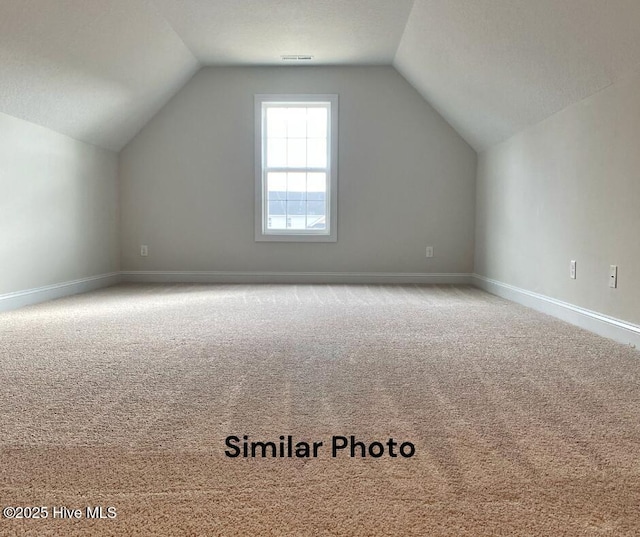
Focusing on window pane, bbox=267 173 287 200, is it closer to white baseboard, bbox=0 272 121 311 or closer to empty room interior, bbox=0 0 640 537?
empty room interior, bbox=0 0 640 537

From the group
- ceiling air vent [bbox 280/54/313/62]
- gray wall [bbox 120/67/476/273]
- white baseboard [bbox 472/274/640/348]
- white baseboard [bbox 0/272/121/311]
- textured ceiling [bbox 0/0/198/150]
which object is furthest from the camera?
gray wall [bbox 120/67/476/273]

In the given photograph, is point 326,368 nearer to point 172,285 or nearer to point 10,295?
point 10,295

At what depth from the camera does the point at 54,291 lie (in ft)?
15.4

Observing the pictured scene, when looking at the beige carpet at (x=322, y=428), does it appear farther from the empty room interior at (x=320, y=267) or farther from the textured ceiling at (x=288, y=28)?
the textured ceiling at (x=288, y=28)

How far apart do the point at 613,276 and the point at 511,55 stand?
167cm

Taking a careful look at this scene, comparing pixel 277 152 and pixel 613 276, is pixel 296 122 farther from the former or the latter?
pixel 613 276

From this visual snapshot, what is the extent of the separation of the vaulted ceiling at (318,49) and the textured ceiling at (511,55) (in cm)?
1

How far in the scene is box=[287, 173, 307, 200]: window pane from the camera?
6.07 metres

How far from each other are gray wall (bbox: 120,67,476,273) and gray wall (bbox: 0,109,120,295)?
42 cm

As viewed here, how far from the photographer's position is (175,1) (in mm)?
4172

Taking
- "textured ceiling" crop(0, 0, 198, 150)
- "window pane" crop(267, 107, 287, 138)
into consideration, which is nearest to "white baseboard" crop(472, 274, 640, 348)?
"window pane" crop(267, 107, 287, 138)

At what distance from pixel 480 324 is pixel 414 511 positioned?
2.43 m

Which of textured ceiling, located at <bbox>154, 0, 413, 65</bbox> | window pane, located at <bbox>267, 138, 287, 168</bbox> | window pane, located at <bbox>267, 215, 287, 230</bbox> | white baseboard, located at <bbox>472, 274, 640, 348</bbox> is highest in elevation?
textured ceiling, located at <bbox>154, 0, 413, 65</bbox>

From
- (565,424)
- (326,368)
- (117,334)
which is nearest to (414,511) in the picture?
(565,424)
